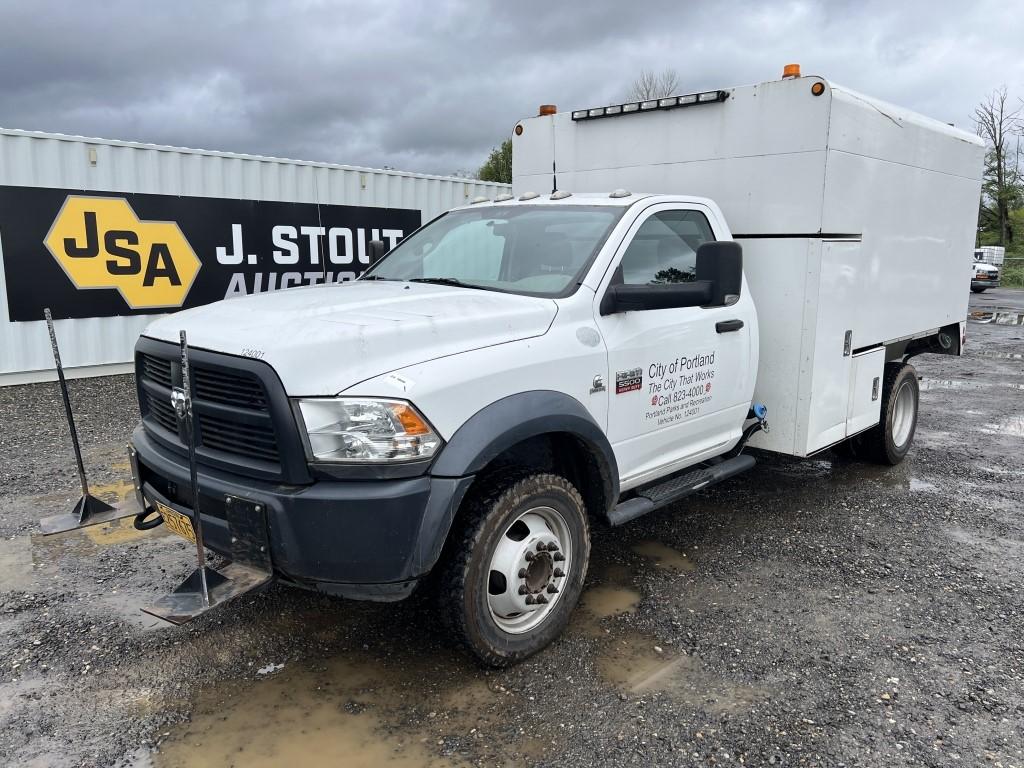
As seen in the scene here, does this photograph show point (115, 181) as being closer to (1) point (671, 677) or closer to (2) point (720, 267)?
(2) point (720, 267)

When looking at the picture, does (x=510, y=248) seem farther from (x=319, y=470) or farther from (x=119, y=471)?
(x=119, y=471)

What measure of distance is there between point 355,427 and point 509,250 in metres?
1.67

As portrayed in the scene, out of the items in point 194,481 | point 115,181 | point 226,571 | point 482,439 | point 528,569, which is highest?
point 115,181

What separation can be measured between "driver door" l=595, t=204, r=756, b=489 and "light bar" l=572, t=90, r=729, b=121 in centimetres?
83

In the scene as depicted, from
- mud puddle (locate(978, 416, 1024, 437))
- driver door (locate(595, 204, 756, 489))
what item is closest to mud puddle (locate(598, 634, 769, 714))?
driver door (locate(595, 204, 756, 489))

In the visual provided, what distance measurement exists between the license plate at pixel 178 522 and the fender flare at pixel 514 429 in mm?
1118

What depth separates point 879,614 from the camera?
387cm

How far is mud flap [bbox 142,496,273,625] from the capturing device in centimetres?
280

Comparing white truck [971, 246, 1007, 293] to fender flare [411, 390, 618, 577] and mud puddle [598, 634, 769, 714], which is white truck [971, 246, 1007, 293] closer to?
mud puddle [598, 634, 769, 714]

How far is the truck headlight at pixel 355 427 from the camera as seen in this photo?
2752 millimetres

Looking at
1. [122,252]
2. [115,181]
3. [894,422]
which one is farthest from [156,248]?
[894,422]

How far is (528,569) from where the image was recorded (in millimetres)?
3359

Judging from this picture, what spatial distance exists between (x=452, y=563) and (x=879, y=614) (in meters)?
2.28

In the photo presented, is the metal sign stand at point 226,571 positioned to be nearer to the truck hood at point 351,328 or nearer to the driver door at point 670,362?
the truck hood at point 351,328
